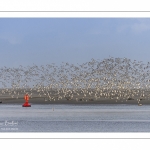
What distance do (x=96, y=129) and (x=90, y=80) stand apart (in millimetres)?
35799

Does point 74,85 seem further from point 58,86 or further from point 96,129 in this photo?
point 96,129

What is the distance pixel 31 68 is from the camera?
57.6m

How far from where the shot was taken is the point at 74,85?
58.7m

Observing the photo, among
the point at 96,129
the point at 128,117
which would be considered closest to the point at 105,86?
the point at 128,117
